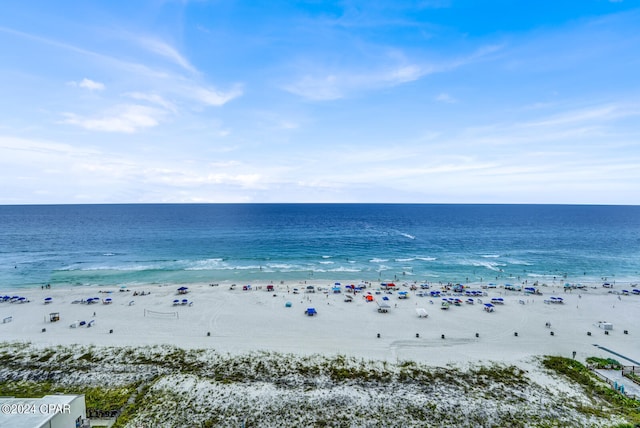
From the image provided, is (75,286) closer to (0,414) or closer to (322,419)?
(0,414)

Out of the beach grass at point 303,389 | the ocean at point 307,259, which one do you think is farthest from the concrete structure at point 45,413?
the ocean at point 307,259

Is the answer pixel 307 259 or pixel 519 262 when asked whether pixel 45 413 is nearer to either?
pixel 307 259

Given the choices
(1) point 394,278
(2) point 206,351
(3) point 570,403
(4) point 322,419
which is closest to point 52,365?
(2) point 206,351

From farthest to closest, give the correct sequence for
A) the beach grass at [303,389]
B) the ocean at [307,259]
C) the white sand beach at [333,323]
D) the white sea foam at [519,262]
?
the white sea foam at [519,262] < the ocean at [307,259] < the white sand beach at [333,323] < the beach grass at [303,389]

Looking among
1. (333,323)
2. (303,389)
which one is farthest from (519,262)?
(303,389)

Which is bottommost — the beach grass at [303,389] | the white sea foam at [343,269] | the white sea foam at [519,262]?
the beach grass at [303,389]

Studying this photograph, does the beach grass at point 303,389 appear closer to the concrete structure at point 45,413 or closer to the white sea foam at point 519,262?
the concrete structure at point 45,413
